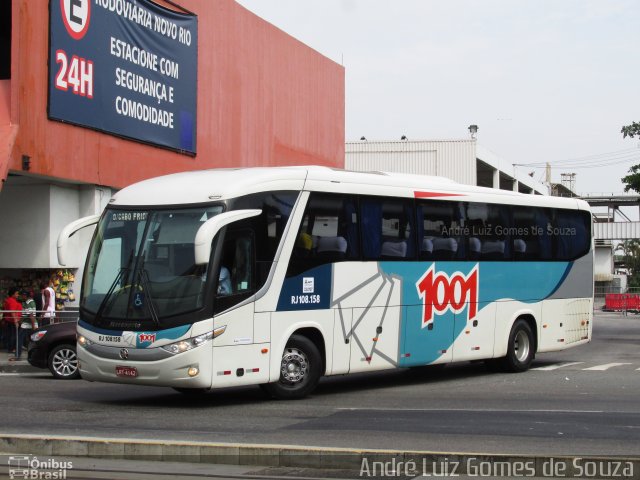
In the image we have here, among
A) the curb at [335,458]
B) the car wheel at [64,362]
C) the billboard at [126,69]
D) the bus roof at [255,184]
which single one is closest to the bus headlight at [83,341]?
the bus roof at [255,184]

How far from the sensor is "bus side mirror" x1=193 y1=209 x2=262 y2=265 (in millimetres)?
12750

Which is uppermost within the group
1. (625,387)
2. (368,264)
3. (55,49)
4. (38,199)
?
(55,49)

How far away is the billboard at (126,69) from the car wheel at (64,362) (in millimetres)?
6894

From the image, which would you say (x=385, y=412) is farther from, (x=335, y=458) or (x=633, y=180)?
(x=633, y=180)

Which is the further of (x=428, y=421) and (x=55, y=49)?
(x=55, y=49)

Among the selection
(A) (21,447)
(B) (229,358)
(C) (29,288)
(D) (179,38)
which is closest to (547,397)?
(B) (229,358)

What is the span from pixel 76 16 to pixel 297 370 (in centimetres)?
1322

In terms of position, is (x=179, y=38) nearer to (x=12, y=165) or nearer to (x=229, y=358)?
(x=12, y=165)

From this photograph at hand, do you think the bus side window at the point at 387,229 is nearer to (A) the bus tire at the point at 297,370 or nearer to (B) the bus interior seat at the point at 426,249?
(B) the bus interior seat at the point at 426,249

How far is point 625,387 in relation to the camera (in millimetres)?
17203

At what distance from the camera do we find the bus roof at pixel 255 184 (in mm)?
14430

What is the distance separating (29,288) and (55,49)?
5976 millimetres

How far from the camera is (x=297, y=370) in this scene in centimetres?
1527

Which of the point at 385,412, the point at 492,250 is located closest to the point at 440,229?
the point at 492,250
